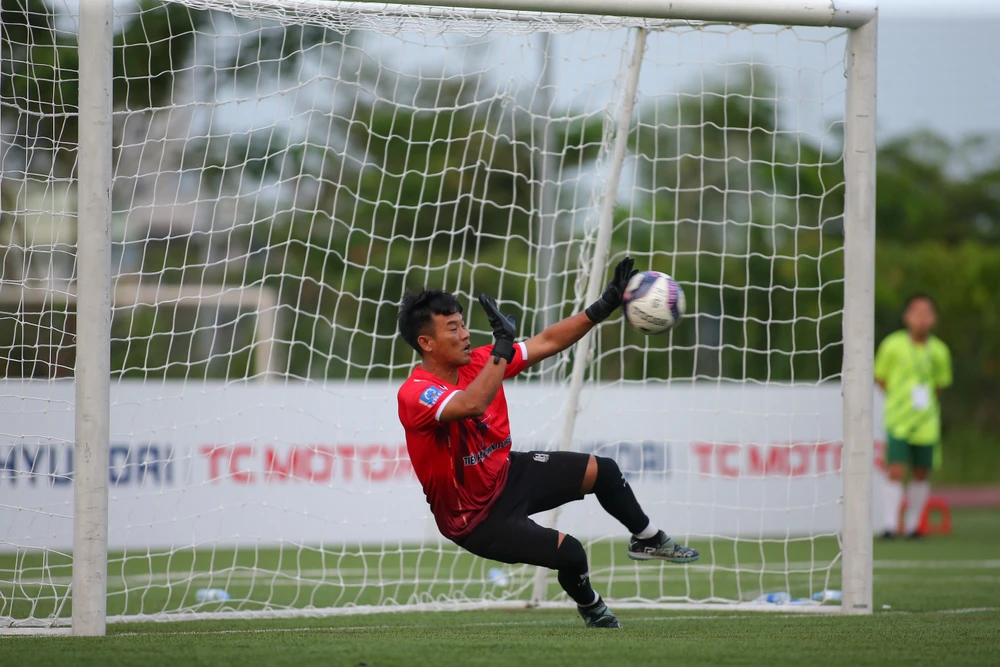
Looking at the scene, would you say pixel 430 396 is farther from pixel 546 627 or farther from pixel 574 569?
pixel 546 627

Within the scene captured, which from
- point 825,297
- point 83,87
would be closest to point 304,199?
point 825,297

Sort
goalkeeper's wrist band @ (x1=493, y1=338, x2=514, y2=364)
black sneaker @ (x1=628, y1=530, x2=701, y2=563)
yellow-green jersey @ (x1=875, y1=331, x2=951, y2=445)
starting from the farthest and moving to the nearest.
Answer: yellow-green jersey @ (x1=875, y1=331, x2=951, y2=445), black sneaker @ (x1=628, y1=530, x2=701, y2=563), goalkeeper's wrist band @ (x1=493, y1=338, x2=514, y2=364)

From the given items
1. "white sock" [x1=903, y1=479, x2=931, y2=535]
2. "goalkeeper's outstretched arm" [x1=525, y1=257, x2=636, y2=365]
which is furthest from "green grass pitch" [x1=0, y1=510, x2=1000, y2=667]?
"white sock" [x1=903, y1=479, x2=931, y2=535]

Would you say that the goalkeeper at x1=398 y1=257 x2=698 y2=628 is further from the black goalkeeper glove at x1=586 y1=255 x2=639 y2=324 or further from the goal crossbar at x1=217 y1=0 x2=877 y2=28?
the goal crossbar at x1=217 y1=0 x2=877 y2=28

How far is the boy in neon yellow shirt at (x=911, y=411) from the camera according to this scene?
426 inches

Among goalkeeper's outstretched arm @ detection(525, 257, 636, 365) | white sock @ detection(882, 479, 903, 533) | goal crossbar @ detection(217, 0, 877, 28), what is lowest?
white sock @ detection(882, 479, 903, 533)

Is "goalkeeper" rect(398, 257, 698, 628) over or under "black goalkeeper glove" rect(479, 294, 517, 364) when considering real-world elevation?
under

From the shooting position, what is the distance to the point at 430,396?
466 cm

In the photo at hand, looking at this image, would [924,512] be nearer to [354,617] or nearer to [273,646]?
[354,617]

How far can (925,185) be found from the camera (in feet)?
101

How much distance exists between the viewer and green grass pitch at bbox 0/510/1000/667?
3.99m

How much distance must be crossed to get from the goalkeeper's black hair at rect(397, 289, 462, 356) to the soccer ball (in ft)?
2.50

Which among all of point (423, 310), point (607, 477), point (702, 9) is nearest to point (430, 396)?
point (423, 310)

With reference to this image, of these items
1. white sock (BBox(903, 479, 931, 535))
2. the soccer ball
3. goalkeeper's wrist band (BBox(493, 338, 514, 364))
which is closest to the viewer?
goalkeeper's wrist band (BBox(493, 338, 514, 364))
